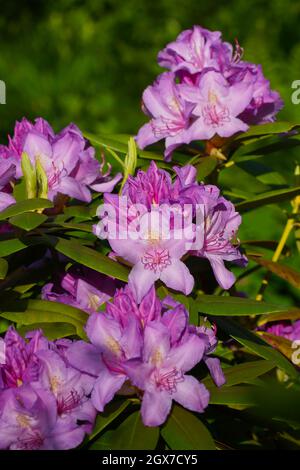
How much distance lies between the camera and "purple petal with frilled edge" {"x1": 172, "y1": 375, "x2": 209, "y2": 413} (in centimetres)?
111

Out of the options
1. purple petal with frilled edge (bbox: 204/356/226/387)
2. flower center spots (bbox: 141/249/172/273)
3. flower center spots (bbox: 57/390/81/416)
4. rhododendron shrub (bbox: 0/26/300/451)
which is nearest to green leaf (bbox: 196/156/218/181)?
rhododendron shrub (bbox: 0/26/300/451)

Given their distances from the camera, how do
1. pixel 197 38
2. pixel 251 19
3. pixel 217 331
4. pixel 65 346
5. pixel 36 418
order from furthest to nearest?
pixel 251 19 → pixel 197 38 → pixel 217 331 → pixel 65 346 → pixel 36 418

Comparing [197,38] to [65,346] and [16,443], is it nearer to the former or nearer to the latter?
[65,346]

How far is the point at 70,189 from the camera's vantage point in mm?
1349

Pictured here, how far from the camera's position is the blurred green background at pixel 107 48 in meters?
4.16

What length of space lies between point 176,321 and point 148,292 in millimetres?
62

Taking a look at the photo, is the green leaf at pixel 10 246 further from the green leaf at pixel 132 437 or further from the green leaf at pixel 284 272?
the green leaf at pixel 284 272

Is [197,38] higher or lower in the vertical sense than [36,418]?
higher

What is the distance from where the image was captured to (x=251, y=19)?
4.76 metres

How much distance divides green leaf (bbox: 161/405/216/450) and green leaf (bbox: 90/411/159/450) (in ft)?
0.06

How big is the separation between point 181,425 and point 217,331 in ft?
0.80

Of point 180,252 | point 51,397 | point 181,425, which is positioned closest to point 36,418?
point 51,397

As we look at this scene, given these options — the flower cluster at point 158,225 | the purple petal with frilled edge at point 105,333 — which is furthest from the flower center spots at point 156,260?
the purple petal with frilled edge at point 105,333

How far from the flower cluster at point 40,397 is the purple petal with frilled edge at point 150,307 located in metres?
0.12
